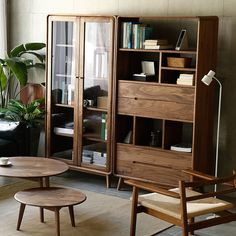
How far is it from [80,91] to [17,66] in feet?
2.77

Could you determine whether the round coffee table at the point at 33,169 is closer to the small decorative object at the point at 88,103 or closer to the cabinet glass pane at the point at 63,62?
the small decorative object at the point at 88,103

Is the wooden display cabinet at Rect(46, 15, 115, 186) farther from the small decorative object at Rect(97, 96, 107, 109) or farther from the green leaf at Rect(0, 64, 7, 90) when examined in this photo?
the green leaf at Rect(0, 64, 7, 90)

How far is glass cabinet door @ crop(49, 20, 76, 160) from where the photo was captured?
5.91 m

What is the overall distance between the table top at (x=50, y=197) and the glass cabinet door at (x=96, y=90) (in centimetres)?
147

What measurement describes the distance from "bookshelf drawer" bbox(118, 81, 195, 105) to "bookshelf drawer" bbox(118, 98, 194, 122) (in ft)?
0.12

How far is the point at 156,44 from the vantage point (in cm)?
529

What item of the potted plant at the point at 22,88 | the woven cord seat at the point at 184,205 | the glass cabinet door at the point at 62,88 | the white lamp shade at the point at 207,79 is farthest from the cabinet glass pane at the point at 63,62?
the woven cord seat at the point at 184,205

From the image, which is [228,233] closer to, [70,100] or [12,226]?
[12,226]

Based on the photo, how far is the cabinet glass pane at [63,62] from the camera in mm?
5891

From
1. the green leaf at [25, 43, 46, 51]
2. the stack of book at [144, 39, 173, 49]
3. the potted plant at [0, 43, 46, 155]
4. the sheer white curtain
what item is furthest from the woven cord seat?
the sheer white curtain

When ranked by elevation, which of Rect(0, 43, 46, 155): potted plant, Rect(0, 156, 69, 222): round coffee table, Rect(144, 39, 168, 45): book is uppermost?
Rect(144, 39, 168, 45): book

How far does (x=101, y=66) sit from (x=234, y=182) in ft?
6.99

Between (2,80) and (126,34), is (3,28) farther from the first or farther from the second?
(126,34)

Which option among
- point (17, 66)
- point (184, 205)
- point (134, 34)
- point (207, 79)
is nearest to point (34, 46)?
point (17, 66)
